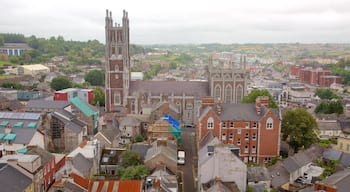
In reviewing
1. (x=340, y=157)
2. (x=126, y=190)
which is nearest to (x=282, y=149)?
(x=340, y=157)

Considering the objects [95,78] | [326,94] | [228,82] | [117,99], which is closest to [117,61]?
[117,99]

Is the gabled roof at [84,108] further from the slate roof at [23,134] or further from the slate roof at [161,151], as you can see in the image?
the slate roof at [161,151]

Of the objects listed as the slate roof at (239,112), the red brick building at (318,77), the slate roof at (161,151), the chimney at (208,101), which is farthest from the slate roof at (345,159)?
the red brick building at (318,77)

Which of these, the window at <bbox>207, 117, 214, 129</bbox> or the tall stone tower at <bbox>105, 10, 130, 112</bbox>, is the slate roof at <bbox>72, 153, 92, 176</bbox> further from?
the tall stone tower at <bbox>105, 10, 130, 112</bbox>

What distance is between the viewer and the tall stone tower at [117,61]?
73688 mm

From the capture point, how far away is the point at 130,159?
131 ft

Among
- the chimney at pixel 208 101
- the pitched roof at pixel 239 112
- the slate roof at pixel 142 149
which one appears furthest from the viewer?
the chimney at pixel 208 101

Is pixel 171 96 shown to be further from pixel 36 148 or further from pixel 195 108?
pixel 36 148

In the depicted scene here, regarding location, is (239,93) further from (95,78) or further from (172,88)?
(95,78)

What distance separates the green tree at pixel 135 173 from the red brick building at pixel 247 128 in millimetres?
13549

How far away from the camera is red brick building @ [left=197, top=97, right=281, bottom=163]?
1890 inches

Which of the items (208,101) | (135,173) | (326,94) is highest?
(208,101)

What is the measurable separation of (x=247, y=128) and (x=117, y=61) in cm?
3584

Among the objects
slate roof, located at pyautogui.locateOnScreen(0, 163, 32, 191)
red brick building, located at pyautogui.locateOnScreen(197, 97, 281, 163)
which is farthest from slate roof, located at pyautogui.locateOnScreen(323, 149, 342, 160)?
slate roof, located at pyautogui.locateOnScreen(0, 163, 32, 191)
